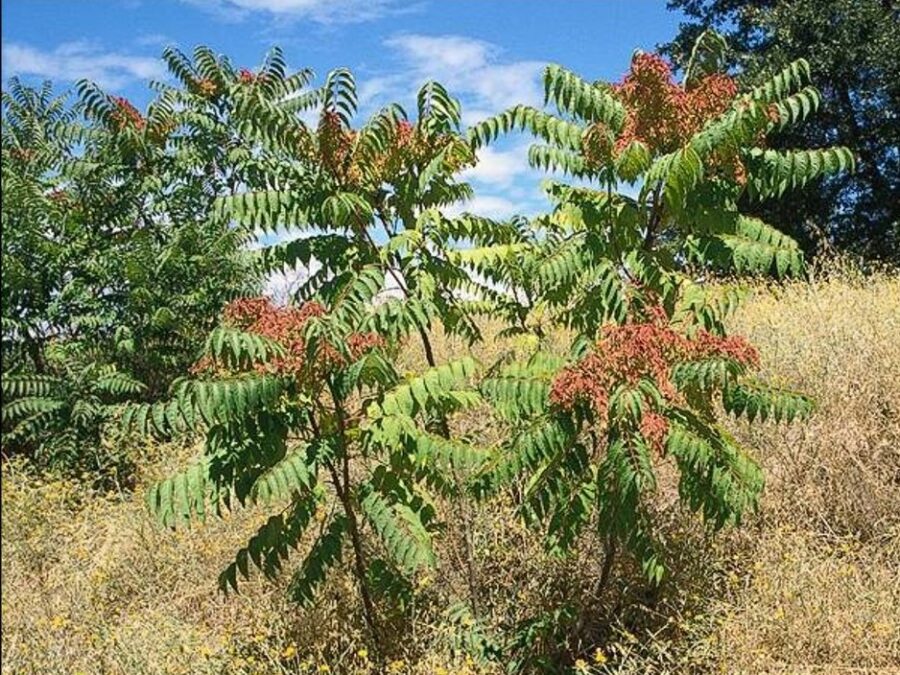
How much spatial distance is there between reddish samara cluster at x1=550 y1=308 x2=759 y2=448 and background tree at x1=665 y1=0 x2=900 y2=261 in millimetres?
9320

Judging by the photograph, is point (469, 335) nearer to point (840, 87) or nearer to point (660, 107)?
point (660, 107)

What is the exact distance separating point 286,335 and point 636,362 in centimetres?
133

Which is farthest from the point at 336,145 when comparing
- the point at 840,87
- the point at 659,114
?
the point at 840,87

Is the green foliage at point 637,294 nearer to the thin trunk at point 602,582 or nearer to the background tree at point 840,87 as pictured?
the thin trunk at point 602,582

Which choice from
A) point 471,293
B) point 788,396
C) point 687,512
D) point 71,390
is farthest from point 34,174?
point 788,396

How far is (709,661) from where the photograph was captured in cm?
415

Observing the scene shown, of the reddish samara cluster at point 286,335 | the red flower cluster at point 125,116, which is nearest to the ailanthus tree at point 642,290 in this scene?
the reddish samara cluster at point 286,335

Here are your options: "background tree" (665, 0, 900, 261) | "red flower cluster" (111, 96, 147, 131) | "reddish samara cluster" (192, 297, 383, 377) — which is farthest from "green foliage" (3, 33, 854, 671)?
"background tree" (665, 0, 900, 261)

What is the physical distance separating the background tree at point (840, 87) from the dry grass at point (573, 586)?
755 cm

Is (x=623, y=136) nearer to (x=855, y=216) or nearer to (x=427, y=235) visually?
(x=427, y=235)

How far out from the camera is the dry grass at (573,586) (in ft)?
13.5

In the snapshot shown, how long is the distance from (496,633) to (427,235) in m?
1.91

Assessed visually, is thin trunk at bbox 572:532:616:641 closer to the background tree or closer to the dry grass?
the dry grass

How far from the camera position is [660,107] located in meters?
4.11
